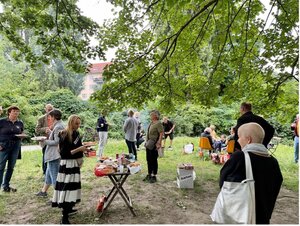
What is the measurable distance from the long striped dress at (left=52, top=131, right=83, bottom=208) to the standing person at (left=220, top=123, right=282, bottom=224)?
2264mm

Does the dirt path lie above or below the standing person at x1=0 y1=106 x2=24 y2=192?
below

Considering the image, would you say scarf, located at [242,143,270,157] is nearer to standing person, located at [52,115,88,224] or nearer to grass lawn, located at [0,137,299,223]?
standing person, located at [52,115,88,224]

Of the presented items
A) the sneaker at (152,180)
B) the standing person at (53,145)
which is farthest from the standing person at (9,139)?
the sneaker at (152,180)

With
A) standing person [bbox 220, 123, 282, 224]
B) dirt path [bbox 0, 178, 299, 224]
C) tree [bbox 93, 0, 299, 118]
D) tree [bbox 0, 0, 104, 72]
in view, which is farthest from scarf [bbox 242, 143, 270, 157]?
tree [bbox 0, 0, 104, 72]

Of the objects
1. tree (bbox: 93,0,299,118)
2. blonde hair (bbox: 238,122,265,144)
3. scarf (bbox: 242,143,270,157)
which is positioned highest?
tree (bbox: 93,0,299,118)

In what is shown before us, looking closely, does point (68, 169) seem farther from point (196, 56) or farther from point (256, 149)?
point (196, 56)

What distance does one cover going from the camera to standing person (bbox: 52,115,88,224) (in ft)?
11.6

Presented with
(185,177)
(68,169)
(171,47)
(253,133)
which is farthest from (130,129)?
(253,133)

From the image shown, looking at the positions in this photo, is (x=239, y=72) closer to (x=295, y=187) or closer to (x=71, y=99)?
(x=295, y=187)

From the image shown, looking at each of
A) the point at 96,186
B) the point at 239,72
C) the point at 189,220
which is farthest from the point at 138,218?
the point at 239,72

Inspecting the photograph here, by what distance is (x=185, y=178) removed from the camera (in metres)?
5.29

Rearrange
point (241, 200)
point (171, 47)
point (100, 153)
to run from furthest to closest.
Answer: point (100, 153) < point (171, 47) < point (241, 200)

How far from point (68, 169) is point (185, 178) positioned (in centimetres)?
254

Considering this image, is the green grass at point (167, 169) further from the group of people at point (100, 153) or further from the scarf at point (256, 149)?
the scarf at point (256, 149)
